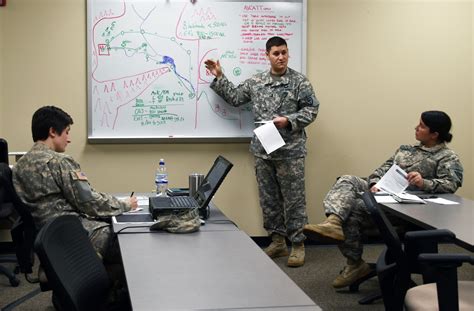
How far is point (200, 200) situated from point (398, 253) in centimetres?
110

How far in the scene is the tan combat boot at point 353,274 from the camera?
399 centimetres

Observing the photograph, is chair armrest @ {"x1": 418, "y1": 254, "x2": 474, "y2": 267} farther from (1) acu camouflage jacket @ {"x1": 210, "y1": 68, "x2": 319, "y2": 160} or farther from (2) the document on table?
(1) acu camouflage jacket @ {"x1": 210, "y1": 68, "x2": 319, "y2": 160}

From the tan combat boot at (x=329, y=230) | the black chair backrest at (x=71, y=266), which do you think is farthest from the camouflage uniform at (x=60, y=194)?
the tan combat boot at (x=329, y=230)

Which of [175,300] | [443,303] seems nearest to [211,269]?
[175,300]

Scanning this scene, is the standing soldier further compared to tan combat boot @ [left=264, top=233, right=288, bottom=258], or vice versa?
tan combat boot @ [left=264, top=233, right=288, bottom=258]

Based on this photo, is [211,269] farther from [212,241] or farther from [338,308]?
[338,308]

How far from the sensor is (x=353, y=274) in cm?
399

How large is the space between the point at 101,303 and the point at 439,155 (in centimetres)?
260

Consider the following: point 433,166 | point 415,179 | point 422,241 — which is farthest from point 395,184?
point 422,241

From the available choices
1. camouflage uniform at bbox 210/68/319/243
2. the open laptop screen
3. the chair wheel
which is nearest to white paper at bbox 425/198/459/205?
the open laptop screen

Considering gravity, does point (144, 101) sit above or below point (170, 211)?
above

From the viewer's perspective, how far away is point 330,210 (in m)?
3.80

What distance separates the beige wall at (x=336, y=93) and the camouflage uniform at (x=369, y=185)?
1.12 m

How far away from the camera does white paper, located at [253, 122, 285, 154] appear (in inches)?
175
